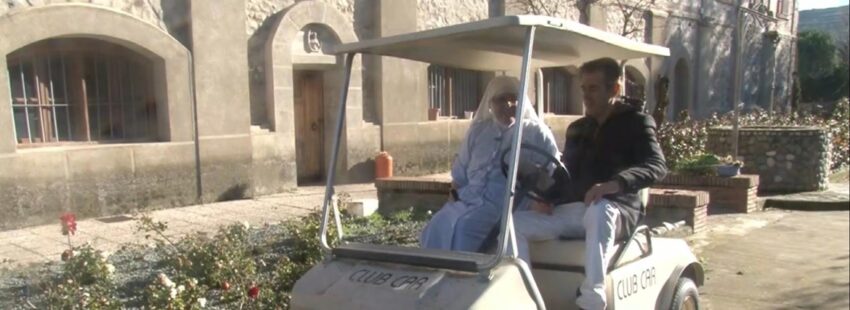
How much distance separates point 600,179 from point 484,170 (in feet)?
1.99

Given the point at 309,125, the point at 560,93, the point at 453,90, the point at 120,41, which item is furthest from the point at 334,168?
the point at 560,93

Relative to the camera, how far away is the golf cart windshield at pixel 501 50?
277 cm

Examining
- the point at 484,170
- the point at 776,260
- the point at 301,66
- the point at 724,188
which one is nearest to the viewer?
the point at 484,170

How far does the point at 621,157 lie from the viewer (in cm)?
350

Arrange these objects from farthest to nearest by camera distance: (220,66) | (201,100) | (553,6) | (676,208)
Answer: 1. (553,6)
2. (220,66)
3. (201,100)
4. (676,208)

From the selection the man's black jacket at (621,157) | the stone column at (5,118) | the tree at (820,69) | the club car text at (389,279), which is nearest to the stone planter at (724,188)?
the man's black jacket at (621,157)

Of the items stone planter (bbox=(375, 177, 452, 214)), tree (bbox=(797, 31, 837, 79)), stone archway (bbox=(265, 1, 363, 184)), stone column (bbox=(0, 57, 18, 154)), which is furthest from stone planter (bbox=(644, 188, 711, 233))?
tree (bbox=(797, 31, 837, 79))

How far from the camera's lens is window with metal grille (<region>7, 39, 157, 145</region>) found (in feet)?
25.7

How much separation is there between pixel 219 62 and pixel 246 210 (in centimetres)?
214

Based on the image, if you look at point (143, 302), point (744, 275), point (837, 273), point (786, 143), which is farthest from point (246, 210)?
point (786, 143)

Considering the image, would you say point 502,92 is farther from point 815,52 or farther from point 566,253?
point 815,52

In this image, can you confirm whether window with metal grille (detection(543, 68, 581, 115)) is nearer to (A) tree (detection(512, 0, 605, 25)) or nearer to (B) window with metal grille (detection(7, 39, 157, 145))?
(A) tree (detection(512, 0, 605, 25))

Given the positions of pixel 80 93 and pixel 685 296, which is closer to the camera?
pixel 685 296

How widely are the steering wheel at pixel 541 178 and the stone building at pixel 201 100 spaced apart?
5808mm
